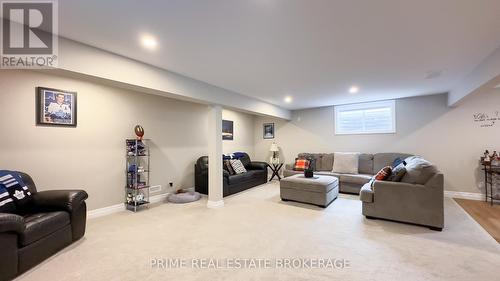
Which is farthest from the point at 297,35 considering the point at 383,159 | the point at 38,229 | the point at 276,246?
the point at 383,159

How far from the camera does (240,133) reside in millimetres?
7012

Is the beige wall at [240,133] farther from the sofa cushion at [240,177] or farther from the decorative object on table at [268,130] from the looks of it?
the sofa cushion at [240,177]

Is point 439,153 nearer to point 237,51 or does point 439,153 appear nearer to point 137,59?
point 237,51

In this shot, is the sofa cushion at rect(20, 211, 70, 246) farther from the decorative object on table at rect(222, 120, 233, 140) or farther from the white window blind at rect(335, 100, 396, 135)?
the white window blind at rect(335, 100, 396, 135)

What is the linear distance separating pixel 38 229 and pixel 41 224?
0.05 meters

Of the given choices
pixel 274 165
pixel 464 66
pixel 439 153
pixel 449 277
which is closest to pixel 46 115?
pixel 449 277

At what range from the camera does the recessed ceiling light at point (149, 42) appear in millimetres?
2287

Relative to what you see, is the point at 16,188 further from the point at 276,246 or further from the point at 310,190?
the point at 310,190

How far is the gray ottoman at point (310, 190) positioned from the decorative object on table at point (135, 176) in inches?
108

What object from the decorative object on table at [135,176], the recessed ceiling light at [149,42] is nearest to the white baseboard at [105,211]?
the decorative object on table at [135,176]

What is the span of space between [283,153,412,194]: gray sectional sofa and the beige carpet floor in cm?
131

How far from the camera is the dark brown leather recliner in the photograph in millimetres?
1826

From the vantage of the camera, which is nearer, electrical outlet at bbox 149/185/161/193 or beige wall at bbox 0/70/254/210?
beige wall at bbox 0/70/254/210

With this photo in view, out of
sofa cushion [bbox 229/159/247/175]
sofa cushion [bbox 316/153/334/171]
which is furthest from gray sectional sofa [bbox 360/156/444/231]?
sofa cushion [bbox 229/159/247/175]
